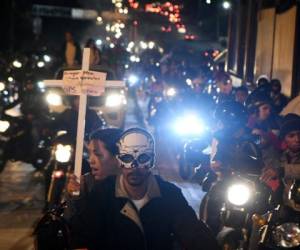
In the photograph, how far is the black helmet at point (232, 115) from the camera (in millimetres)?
7734

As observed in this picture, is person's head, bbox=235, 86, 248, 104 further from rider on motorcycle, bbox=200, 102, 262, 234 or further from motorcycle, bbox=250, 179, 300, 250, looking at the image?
motorcycle, bbox=250, 179, 300, 250

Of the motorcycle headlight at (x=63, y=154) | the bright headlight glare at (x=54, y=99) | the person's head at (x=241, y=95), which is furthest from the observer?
the bright headlight glare at (x=54, y=99)

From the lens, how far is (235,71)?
2681cm

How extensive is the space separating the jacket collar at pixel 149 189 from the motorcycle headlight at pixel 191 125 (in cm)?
702

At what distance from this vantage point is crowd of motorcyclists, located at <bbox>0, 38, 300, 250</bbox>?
4094mm

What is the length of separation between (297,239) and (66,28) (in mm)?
70545

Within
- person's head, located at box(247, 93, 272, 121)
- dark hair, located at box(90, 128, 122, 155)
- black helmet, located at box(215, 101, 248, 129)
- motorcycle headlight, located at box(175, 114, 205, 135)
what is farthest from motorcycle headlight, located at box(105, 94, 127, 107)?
dark hair, located at box(90, 128, 122, 155)

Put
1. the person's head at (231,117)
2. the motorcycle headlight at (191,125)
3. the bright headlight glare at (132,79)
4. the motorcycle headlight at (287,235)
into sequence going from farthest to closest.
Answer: the bright headlight glare at (132,79) → the motorcycle headlight at (191,125) → the person's head at (231,117) → the motorcycle headlight at (287,235)

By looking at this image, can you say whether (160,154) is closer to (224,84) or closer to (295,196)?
(224,84)

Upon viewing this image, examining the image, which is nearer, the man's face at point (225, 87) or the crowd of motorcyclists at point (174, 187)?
the crowd of motorcyclists at point (174, 187)

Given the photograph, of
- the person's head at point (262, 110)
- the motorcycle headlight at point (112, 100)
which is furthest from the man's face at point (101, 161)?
the motorcycle headlight at point (112, 100)

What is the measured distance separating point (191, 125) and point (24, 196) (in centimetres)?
305

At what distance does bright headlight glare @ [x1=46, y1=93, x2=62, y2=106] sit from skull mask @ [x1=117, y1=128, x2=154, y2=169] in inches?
354

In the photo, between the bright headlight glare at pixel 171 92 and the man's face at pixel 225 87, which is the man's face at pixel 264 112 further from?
the bright headlight glare at pixel 171 92
